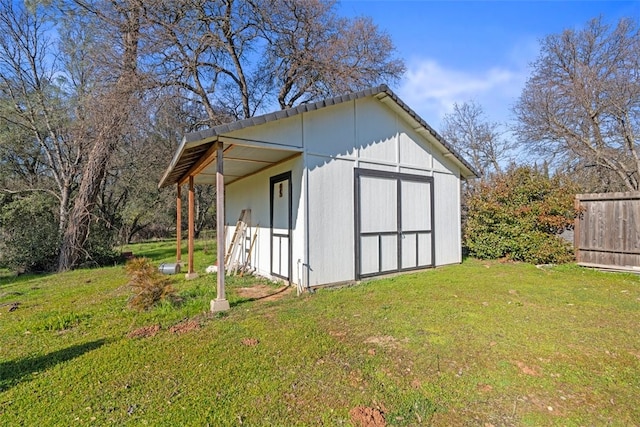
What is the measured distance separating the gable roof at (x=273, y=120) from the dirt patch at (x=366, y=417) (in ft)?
12.5

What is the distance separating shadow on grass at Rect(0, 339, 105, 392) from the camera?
2.93 meters

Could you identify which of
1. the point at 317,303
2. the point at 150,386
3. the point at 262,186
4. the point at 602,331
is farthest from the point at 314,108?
the point at 602,331

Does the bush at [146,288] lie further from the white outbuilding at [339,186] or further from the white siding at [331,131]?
the white siding at [331,131]

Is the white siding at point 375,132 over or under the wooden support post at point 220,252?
over

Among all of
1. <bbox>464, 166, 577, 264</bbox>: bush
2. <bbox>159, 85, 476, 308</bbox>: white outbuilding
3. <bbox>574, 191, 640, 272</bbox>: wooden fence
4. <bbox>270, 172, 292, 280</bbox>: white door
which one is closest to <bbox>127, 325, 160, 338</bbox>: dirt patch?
<bbox>159, 85, 476, 308</bbox>: white outbuilding

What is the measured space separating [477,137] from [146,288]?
1779 cm

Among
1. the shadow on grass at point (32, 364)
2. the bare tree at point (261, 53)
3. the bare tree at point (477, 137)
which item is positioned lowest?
the shadow on grass at point (32, 364)

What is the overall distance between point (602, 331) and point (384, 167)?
447cm

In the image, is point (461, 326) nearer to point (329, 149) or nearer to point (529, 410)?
point (529, 410)

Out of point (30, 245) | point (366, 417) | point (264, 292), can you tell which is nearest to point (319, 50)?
point (264, 292)

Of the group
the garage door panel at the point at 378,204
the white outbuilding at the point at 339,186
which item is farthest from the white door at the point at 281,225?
the garage door panel at the point at 378,204

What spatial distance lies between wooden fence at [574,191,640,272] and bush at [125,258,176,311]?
9369 millimetres

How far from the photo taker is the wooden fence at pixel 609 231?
724 centimetres

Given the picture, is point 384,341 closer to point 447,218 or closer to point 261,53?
point 447,218
